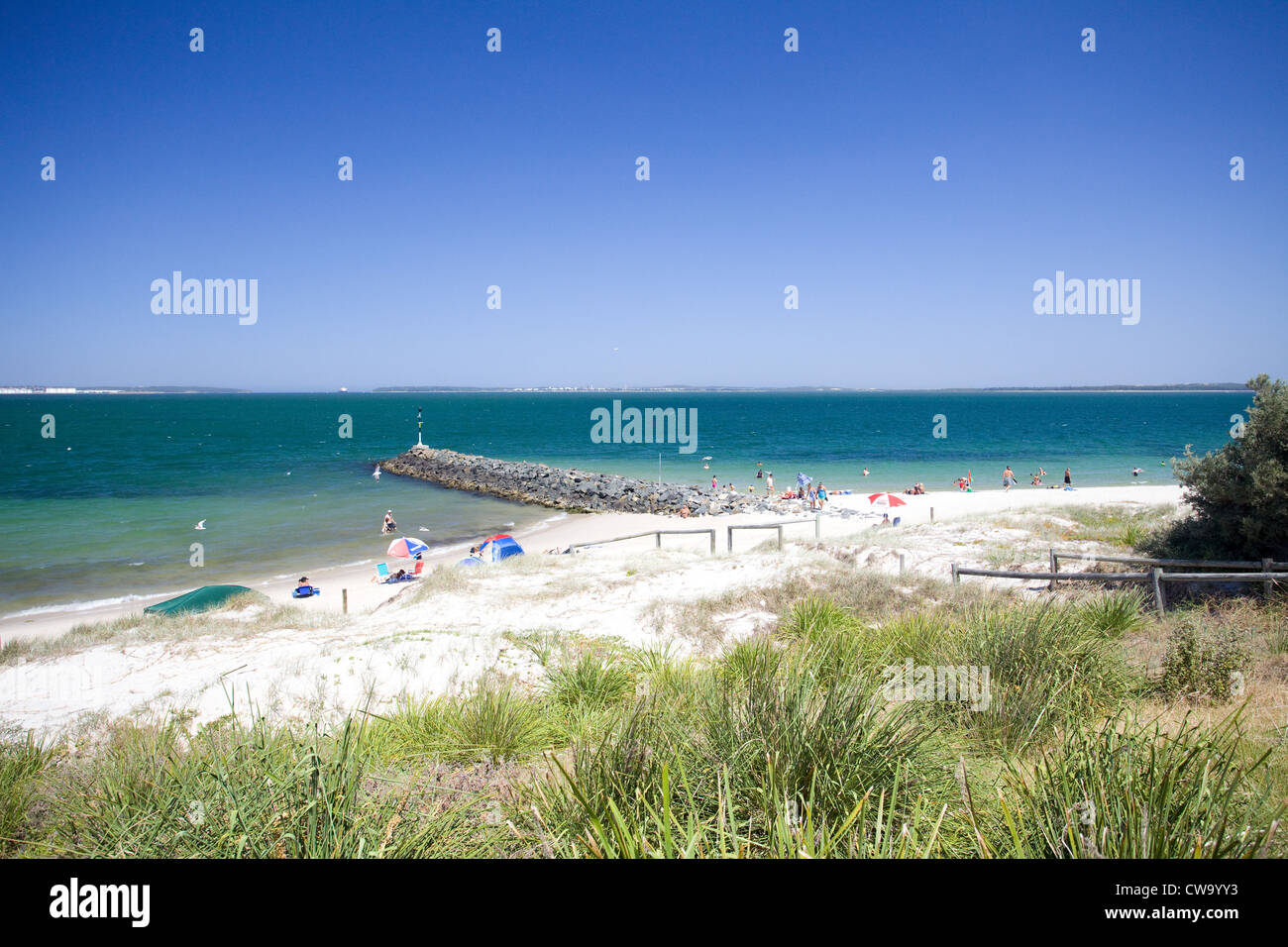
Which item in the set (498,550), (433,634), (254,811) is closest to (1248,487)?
(433,634)

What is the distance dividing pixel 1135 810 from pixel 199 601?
59.4 ft

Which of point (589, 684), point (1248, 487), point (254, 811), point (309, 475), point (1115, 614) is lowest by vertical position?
point (589, 684)

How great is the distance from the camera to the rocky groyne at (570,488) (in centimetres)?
3694

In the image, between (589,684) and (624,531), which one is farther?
(624,531)

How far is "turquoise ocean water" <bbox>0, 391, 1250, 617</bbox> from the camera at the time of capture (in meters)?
24.7

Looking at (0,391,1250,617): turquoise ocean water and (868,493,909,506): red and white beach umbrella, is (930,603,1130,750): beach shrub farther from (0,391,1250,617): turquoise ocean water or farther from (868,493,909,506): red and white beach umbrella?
(868,493,909,506): red and white beach umbrella

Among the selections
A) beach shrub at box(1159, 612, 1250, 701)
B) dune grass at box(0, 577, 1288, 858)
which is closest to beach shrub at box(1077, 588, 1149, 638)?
beach shrub at box(1159, 612, 1250, 701)

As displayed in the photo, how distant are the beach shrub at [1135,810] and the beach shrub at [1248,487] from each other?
10812 millimetres

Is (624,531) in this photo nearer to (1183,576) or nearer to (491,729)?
(1183,576)

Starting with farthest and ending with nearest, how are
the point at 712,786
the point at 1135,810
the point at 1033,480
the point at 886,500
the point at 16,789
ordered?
the point at 1033,480, the point at 886,500, the point at 16,789, the point at 712,786, the point at 1135,810

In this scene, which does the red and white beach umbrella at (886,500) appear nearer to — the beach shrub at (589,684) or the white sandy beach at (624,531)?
the white sandy beach at (624,531)

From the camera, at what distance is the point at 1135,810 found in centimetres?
253

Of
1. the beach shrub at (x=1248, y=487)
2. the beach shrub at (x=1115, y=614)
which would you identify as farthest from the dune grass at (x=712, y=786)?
the beach shrub at (x=1248, y=487)
